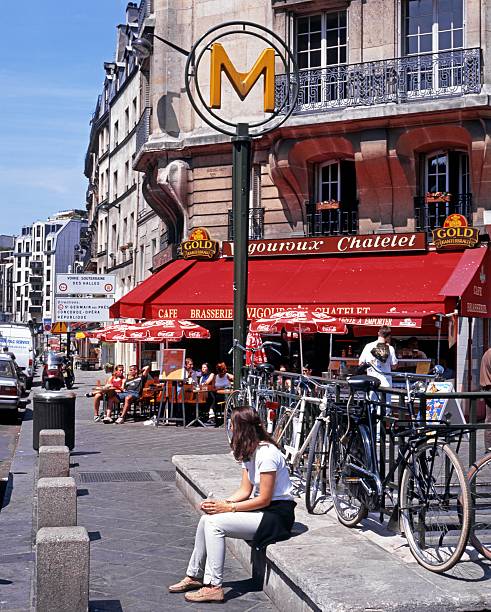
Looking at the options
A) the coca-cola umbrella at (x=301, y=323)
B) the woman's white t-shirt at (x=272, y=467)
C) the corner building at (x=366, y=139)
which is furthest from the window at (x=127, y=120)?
the woman's white t-shirt at (x=272, y=467)

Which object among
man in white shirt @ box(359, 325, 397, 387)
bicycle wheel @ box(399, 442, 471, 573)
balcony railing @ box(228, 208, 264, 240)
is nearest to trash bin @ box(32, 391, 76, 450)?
man in white shirt @ box(359, 325, 397, 387)

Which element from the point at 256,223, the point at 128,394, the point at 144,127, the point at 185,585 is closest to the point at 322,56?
the point at 256,223

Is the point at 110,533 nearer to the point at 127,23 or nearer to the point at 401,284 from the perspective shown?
the point at 401,284

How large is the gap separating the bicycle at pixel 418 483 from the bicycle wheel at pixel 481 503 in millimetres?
157

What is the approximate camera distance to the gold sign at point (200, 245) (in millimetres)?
23344

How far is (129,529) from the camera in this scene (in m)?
8.91

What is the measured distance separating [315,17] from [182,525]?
1596cm

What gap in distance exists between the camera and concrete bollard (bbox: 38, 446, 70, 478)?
960cm

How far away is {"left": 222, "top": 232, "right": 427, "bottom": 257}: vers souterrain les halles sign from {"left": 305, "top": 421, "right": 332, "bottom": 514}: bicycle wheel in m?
13.0

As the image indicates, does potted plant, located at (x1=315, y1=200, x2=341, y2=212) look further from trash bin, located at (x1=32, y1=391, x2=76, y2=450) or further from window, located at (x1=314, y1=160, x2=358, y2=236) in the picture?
trash bin, located at (x1=32, y1=391, x2=76, y2=450)

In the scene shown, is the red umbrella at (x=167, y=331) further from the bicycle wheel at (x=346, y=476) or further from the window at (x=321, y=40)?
the bicycle wheel at (x=346, y=476)

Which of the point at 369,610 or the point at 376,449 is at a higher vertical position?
the point at 376,449

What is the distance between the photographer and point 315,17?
73.3 feet

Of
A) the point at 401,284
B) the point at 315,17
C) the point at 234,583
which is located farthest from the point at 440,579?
the point at 315,17
